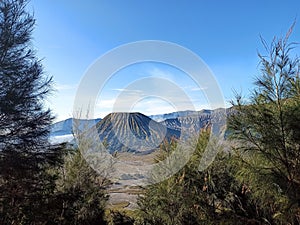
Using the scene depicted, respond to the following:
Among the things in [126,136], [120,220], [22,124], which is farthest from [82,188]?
[126,136]

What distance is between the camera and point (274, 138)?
3.25 metres

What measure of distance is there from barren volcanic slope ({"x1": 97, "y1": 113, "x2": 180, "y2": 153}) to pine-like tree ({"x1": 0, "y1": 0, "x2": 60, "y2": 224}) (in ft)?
11.8

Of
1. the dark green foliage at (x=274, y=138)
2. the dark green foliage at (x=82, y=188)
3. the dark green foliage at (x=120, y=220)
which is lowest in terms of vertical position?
the dark green foliage at (x=120, y=220)

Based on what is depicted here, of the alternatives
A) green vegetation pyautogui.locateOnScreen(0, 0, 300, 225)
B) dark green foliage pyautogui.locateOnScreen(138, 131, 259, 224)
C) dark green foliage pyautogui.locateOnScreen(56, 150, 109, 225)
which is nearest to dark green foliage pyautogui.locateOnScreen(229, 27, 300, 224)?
green vegetation pyautogui.locateOnScreen(0, 0, 300, 225)

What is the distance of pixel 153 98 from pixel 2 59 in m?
6.25

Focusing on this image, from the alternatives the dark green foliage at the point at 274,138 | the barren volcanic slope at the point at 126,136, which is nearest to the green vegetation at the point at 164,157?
the dark green foliage at the point at 274,138

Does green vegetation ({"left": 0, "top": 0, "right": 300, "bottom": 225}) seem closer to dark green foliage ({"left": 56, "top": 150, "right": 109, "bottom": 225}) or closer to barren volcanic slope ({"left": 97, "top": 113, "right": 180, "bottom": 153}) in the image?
dark green foliage ({"left": 56, "top": 150, "right": 109, "bottom": 225})

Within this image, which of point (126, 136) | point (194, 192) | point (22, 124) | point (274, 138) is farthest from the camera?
point (126, 136)

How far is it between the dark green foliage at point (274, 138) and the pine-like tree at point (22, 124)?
4.28 metres

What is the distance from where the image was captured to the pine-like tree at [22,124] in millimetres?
4734

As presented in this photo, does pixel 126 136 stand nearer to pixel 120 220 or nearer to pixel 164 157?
pixel 120 220

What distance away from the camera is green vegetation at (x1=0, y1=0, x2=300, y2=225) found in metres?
3.26

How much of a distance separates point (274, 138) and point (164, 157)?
366 centimetres

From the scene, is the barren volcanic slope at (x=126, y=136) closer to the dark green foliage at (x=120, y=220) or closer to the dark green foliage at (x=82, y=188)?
the dark green foliage at (x=82, y=188)
